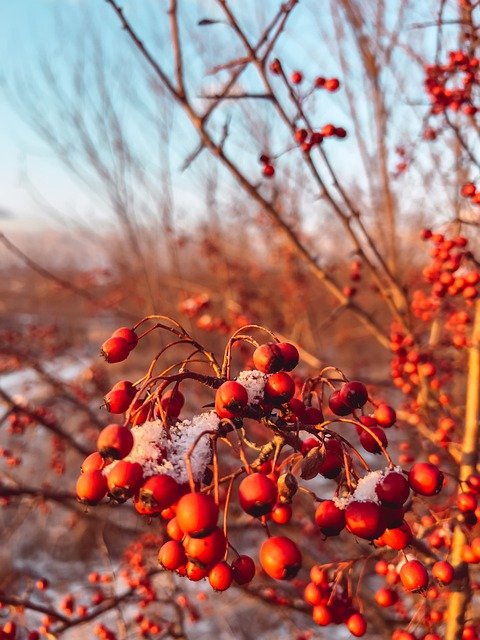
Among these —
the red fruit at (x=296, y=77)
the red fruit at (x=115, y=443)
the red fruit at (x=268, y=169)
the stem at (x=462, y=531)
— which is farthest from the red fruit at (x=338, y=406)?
the red fruit at (x=296, y=77)

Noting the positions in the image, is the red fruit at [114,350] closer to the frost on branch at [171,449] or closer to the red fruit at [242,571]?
the frost on branch at [171,449]

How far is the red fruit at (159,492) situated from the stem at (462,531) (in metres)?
1.20

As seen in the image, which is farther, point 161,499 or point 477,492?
point 477,492

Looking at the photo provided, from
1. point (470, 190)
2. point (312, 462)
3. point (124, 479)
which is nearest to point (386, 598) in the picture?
point (312, 462)

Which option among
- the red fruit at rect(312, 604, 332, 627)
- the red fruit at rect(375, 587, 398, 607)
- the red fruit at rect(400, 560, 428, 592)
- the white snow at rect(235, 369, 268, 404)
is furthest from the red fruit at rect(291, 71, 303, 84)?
the red fruit at rect(375, 587, 398, 607)

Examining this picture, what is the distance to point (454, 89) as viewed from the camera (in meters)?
2.51

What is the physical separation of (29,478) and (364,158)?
699 cm

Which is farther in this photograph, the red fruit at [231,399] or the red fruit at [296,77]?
the red fruit at [296,77]

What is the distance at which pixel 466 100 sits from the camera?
2508 mm

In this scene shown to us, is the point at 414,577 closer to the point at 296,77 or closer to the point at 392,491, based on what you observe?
the point at 392,491

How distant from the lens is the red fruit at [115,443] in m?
0.92

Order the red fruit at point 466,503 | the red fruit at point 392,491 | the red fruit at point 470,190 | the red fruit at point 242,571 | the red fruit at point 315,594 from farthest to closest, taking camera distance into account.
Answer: the red fruit at point 470,190
the red fruit at point 466,503
the red fruit at point 315,594
the red fruit at point 242,571
the red fruit at point 392,491

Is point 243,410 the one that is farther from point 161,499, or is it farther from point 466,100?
point 466,100

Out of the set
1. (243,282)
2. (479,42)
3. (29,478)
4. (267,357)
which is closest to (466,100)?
(479,42)
